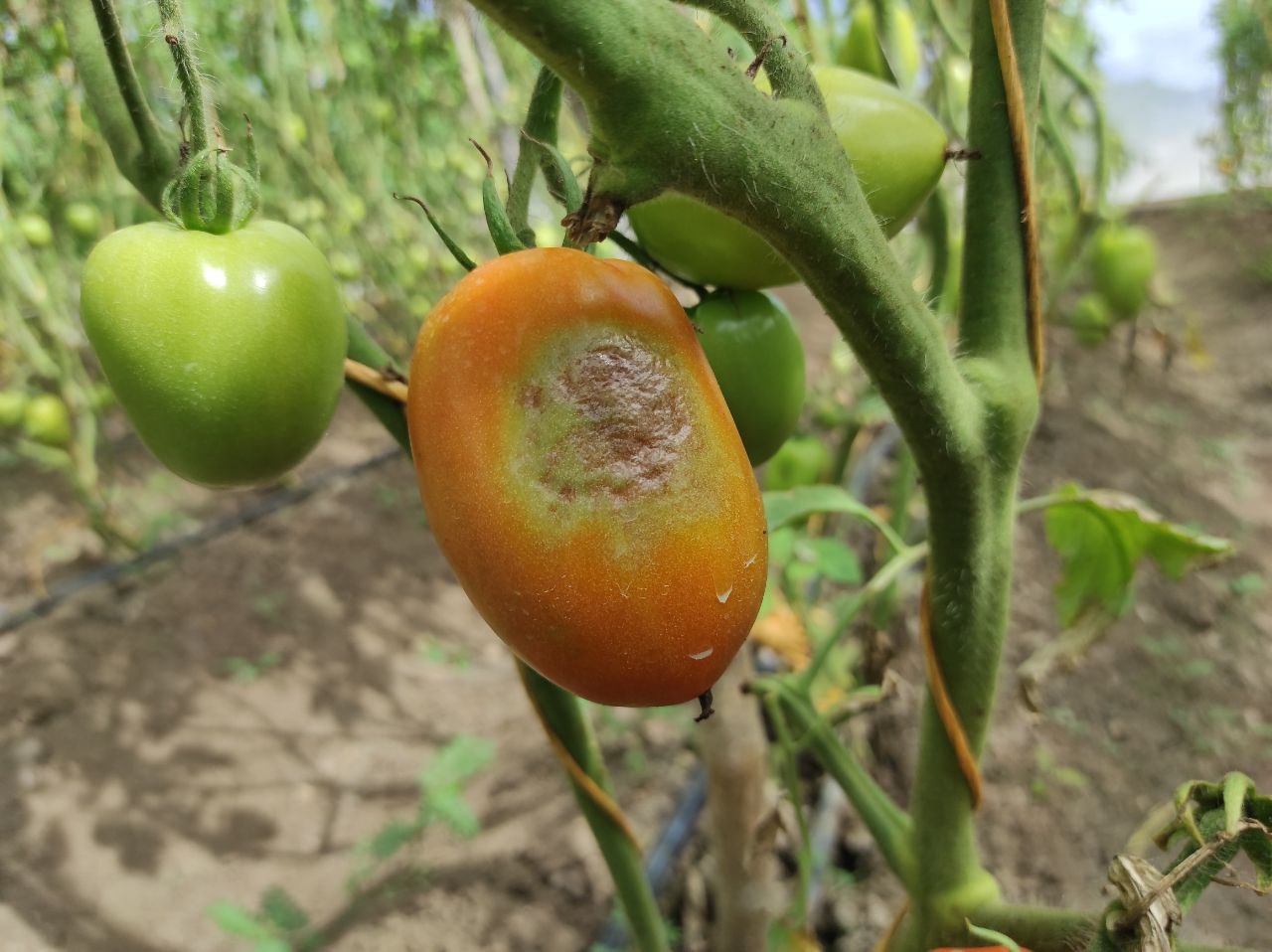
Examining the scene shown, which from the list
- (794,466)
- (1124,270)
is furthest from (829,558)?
(1124,270)

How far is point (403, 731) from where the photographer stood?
5.56 ft

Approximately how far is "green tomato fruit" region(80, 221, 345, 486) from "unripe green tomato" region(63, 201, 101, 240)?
2.28 metres

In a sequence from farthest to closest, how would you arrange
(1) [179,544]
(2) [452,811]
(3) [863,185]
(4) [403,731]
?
(1) [179,544] < (4) [403,731] < (2) [452,811] < (3) [863,185]

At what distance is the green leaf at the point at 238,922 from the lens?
45.0 inches

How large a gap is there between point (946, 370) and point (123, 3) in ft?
1.60

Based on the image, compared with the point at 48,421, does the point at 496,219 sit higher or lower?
higher

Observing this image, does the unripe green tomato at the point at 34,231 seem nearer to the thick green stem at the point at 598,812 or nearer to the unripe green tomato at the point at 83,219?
the unripe green tomato at the point at 83,219

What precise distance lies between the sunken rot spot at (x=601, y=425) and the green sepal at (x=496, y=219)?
7 cm

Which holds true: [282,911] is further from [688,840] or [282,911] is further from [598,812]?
[598,812]

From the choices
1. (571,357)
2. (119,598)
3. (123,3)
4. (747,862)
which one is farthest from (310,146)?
(571,357)

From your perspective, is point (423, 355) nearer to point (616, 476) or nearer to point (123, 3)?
point (616, 476)

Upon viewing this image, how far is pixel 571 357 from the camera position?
29cm

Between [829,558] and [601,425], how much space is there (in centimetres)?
93

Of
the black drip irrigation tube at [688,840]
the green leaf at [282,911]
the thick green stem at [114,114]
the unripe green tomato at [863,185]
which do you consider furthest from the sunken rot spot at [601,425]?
the green leaf at [282,911]
